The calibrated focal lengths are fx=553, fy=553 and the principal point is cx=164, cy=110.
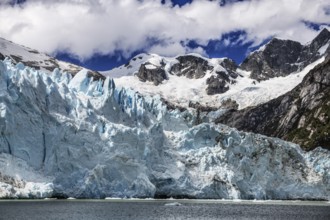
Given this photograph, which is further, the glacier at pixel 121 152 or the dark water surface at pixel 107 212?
the glacier at pixel 121 152

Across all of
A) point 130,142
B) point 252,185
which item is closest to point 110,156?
point 130,142

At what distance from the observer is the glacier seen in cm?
7150

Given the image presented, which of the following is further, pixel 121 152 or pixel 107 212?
pixel 121 152

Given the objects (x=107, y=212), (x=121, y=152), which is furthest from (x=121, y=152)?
(x=107, y=212)

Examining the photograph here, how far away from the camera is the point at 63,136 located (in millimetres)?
74438

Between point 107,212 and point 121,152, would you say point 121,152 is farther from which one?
point 107,212

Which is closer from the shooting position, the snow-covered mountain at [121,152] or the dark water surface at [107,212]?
the dark water surface at [107,212]

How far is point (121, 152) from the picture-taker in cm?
7831

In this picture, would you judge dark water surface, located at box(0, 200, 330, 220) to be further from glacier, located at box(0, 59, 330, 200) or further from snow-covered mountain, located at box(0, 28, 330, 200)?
snow-covered mountain, located at box(0, 28, 330, 200)

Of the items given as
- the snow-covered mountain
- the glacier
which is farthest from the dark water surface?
the snow-covered mountain

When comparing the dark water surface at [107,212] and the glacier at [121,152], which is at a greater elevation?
the glacier at [121,152]

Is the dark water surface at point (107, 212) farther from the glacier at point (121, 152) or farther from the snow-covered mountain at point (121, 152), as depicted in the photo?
the snow-covered mountain at point (121, 152)

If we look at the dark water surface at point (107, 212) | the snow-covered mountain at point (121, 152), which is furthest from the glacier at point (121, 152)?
the dark water surface at point (107, 212)

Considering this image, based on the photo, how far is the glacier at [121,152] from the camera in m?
71.5
